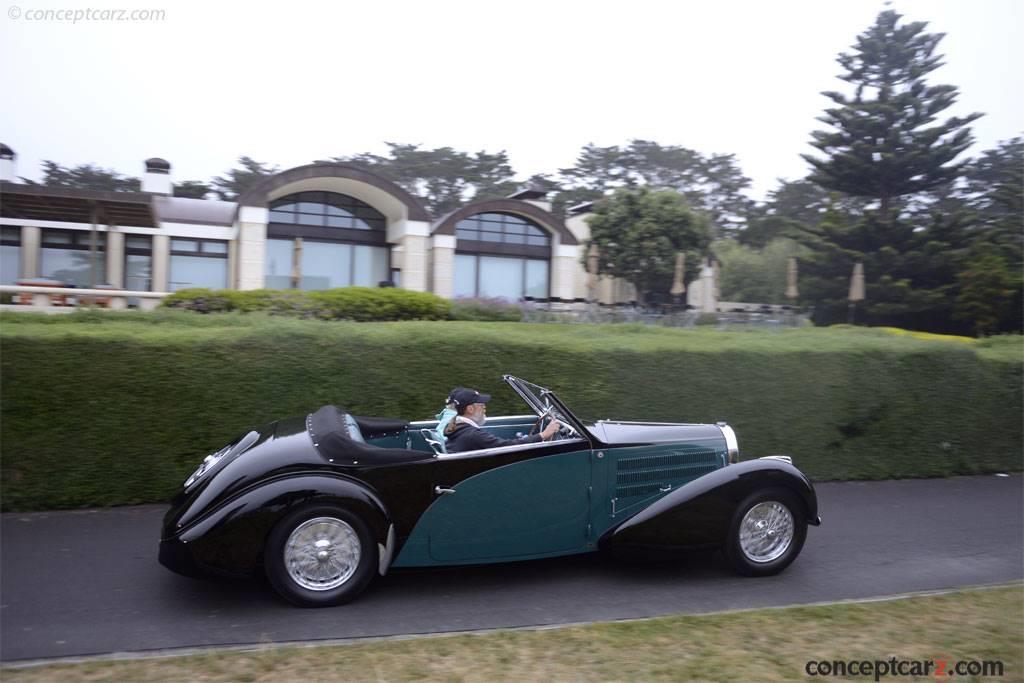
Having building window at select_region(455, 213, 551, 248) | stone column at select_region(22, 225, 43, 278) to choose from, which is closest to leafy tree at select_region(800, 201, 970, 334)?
building window at select_region(455, 213, 551, 248)

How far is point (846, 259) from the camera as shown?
→ 31719 millimetres

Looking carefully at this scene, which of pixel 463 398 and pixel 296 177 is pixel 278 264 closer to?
pixel 296 177

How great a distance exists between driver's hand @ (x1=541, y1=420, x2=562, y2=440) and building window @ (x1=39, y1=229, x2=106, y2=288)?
680 inches

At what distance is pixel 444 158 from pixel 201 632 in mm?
45400

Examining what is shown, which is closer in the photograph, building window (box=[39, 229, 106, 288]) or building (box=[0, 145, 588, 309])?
building window (box=[39, 229, 106, 288])

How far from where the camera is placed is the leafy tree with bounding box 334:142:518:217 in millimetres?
47469

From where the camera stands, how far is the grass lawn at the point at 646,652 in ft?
12.1

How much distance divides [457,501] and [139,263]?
70.4ft

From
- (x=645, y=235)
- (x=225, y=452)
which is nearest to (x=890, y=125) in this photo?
(x=645, y=235)

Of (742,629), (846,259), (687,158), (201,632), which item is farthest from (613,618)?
(687,158)

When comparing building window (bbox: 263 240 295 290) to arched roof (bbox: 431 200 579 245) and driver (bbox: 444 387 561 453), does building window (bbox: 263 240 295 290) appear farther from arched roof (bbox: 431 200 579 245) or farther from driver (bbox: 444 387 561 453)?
driver (bbox: 444 387 561 453)

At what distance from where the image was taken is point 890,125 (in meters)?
31.8

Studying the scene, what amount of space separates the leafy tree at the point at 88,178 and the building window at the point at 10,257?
49.3 feet

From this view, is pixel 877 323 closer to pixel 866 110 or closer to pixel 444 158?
pixel 866 110
